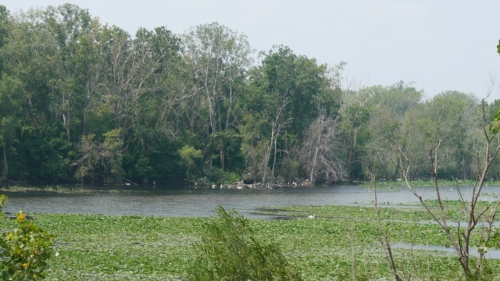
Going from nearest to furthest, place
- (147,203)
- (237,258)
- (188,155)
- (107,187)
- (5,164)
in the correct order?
(237,258) → (147,203) → (5,164) → (107,187) → (188,155)

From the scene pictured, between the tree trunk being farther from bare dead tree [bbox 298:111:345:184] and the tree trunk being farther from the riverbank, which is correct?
bare dead tree [bbox 298:111:345:184]

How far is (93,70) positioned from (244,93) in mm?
18863

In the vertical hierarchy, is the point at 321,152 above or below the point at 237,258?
above

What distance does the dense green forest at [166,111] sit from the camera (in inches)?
2323

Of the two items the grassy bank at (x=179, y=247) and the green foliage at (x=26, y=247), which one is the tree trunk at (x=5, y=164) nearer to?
the grassy bank at (x=179, y=247)

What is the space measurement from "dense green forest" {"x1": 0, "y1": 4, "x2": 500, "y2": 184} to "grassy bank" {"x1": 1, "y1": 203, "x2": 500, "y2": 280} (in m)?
29.6

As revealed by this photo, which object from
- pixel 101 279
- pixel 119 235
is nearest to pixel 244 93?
pixel 119 235

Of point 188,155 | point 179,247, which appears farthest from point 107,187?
point 179,247

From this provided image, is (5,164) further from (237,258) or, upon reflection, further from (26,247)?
(26,247)

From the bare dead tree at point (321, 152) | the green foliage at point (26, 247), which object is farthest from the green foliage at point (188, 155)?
the green foliage at point (26, 247)

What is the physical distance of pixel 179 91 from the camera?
68.9 m

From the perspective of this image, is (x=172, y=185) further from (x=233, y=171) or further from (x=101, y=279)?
(x=101, y=279)

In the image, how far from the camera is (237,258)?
9.73 metres

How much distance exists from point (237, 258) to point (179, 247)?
1243 cm
